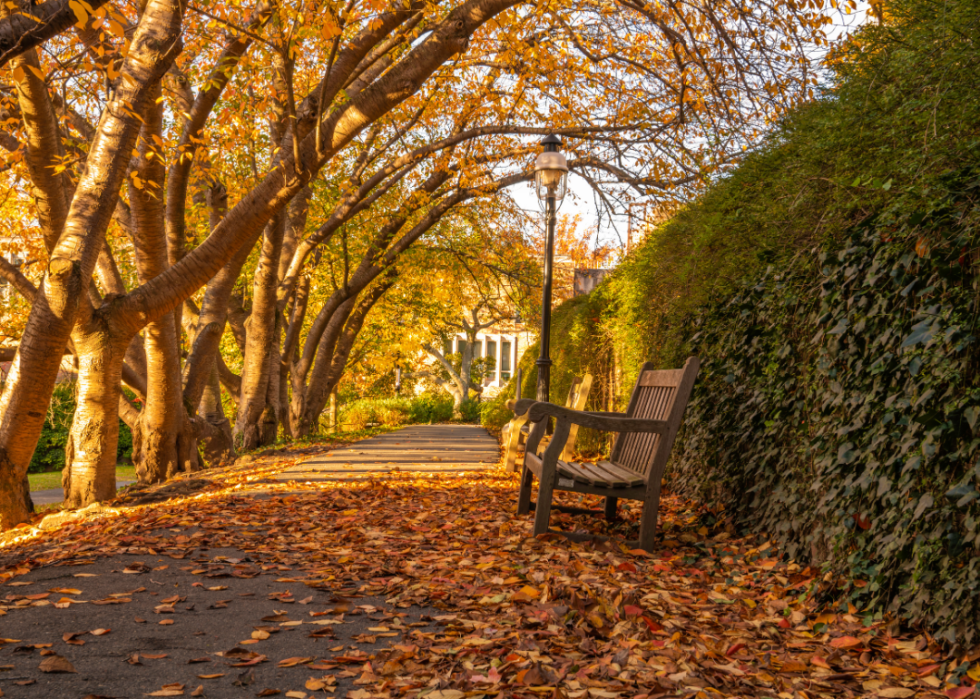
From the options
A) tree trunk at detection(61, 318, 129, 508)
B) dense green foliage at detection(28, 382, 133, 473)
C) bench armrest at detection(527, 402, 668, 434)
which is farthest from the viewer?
dense green foliage at detection(28, 382, 133, 473)

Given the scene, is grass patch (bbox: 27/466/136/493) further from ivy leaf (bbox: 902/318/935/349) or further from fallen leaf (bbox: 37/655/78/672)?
ivy leaf (bbox: 902/318/935/349)

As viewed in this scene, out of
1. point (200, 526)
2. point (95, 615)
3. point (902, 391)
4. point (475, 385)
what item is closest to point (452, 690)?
point (95, 615)

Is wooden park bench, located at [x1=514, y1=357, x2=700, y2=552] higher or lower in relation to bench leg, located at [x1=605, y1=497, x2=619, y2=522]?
higher

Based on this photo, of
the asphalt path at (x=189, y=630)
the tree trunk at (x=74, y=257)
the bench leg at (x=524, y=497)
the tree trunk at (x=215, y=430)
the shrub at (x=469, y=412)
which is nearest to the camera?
the asphalt path at (x=189, y=630)

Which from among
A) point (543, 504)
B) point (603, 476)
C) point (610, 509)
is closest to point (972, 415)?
point (603, 476)

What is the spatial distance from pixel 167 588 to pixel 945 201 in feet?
12.3

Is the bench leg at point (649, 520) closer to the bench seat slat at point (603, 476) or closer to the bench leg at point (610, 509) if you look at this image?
the bench seat slat at point (603, 476)

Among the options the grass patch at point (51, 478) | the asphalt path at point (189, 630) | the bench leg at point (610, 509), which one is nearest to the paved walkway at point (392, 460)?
the bench leg at point (610, 509)

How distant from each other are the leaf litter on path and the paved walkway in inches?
81.5

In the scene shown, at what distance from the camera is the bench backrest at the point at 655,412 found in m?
4.46

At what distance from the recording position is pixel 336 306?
597 inches

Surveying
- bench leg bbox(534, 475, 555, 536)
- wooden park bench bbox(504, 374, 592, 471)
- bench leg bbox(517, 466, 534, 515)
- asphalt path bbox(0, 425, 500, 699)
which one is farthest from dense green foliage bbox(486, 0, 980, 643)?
wooden park bench bbox(504, 374, 592, 471)

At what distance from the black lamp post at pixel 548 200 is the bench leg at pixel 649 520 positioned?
4015 millimetres

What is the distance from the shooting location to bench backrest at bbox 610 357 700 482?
175 inches
